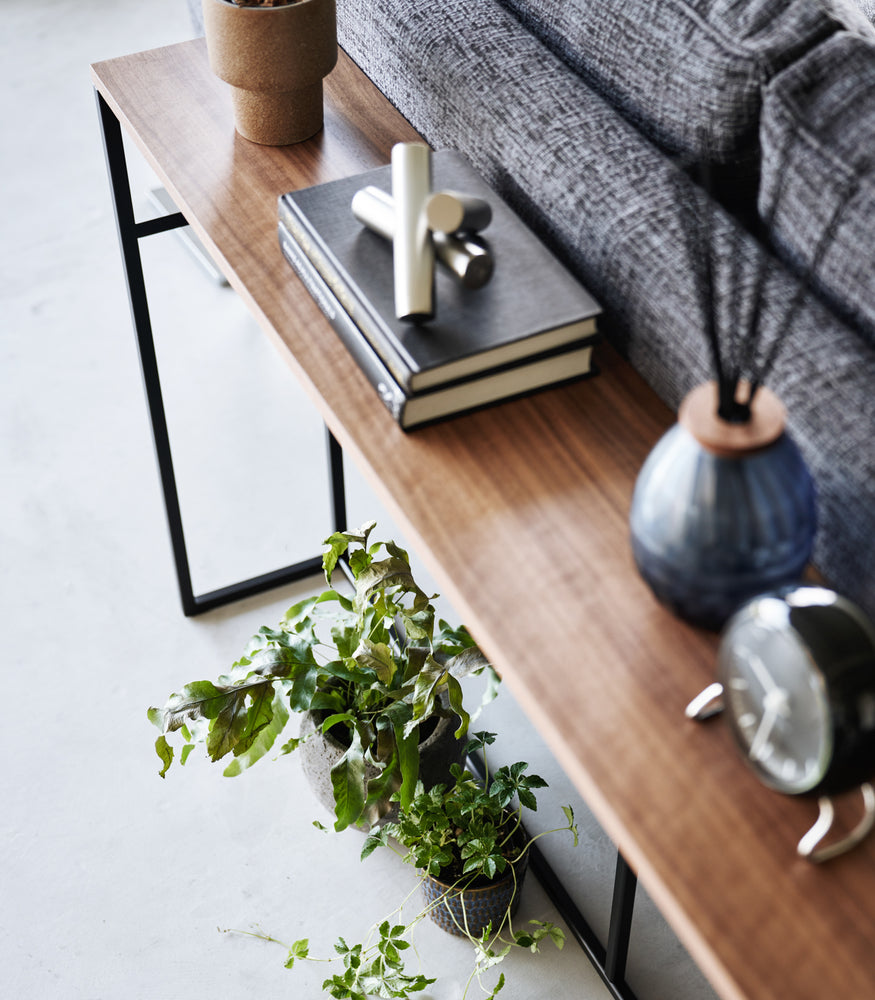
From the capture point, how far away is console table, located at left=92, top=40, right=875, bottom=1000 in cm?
70

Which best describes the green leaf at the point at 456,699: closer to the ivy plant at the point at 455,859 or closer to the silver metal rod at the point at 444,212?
→ the ivy plant at the point at 455,859

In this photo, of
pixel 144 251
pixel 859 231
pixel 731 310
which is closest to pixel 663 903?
pixel 731 310

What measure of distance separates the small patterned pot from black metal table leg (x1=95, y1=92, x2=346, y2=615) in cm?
63

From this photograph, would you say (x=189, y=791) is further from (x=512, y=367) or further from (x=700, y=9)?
(x=700, y=9)

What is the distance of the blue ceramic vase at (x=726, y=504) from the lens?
74 cm

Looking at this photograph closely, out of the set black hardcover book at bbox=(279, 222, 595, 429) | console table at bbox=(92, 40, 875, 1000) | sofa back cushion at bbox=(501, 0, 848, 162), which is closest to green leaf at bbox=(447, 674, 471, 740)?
console table at bbox=(92, 40, 875, 1000)

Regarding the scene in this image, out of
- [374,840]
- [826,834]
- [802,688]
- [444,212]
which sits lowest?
[374,840]

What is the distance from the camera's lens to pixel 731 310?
810mm

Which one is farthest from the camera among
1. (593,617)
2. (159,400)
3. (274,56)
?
(159,400)

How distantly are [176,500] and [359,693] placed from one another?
53 cm

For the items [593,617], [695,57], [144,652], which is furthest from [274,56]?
[144,652]

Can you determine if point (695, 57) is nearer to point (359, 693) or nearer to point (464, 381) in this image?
point (464, 381)

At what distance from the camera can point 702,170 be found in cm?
78

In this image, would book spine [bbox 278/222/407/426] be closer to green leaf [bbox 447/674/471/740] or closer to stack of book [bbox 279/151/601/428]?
stack of book [bbox 279/151/601/428]
